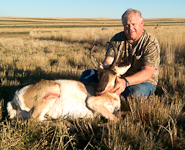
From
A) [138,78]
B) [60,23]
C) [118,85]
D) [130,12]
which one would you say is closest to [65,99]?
[118,85]

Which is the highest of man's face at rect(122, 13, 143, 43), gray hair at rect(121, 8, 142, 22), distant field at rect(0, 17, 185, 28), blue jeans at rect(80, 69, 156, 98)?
distant field at rect(0, 17, 185, 28)

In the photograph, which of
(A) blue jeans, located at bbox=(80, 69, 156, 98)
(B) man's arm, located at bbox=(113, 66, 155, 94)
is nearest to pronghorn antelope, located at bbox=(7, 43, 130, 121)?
(B) man's arm, located at bbox=(113, 66, 155, 94)

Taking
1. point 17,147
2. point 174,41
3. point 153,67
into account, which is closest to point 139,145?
point 17,147

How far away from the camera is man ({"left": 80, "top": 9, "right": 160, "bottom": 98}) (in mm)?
4422

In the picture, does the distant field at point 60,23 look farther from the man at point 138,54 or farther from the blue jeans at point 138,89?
the man at point 138,54

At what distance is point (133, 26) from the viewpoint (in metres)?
4.50

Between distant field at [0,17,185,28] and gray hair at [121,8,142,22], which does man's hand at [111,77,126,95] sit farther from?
distant field at [0,17,185,28]

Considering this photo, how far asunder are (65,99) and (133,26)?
7.66 ft

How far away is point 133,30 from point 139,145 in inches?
107

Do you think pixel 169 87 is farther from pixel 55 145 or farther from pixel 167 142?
pixel 55 145

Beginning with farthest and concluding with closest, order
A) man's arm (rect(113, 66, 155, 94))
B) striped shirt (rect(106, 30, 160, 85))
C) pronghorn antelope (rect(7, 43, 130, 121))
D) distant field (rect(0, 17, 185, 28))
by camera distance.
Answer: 1. distant field (rect(0, 17, 185, 28))
2. striped shirt (rect(106, 30, 160, 85))
3. man's arm (rect(113, 66, 155, 94))
4. pronghorn antelope (rect(7, 43, 130, 121))

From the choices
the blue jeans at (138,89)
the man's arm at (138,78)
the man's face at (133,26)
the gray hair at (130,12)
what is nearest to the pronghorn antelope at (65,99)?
the man's arm at (138,78)

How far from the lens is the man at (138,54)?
Result: 174 inches

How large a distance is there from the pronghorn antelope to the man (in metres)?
0.80
